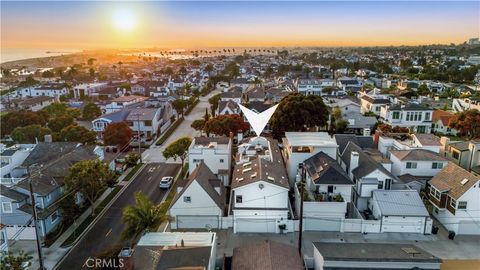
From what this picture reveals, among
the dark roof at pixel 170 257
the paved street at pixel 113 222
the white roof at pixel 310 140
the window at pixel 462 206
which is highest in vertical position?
the white roof at pixel 310 140

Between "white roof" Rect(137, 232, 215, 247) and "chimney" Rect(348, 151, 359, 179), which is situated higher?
"chimney" Rect(348, 151, 359, 179)

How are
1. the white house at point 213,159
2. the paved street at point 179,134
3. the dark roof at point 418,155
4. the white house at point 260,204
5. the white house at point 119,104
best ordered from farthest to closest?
the white house at point 119,104 < the paved street at point 179,134 < the white house at point 213,159 < the dark roof at point 418,155 < the white house at point 260,204

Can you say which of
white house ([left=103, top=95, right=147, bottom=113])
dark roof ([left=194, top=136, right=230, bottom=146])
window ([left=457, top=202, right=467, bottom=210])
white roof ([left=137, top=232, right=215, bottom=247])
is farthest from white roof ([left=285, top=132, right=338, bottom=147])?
white house ([left=103, top=95, right=147, bottom=113])

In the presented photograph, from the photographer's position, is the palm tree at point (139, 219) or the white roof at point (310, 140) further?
the white roof at point (310, 140)

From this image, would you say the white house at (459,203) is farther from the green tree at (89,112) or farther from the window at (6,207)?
the green tree at (89,112)

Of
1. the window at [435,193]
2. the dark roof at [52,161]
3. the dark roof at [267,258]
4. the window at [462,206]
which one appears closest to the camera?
the dark roof at [267,258]

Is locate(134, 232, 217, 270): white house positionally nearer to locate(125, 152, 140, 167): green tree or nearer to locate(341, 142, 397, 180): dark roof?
locate(341, 142, 397, 180): dark roof

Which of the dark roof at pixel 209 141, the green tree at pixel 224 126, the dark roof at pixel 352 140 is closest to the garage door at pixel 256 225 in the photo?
the dark roof at pixel 209 141
